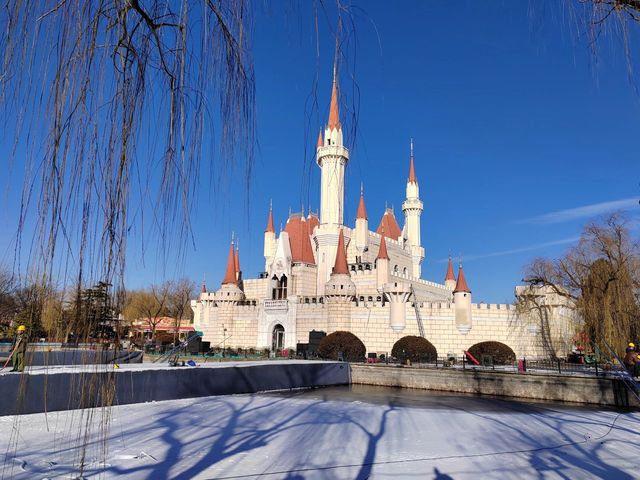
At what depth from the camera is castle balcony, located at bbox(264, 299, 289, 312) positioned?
3419cm

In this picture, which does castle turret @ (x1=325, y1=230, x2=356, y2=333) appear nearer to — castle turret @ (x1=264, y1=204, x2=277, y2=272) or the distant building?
castle turret @ (x1=264, y1=204, x2=277, y2=272)

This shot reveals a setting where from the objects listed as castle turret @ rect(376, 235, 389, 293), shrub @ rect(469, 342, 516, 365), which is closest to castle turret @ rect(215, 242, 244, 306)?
castle turret @ rect(376, 235, 389, 293)

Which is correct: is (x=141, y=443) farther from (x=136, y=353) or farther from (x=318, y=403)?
(x=136, y=353)

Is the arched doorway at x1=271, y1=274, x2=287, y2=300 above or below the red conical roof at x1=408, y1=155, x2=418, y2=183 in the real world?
below

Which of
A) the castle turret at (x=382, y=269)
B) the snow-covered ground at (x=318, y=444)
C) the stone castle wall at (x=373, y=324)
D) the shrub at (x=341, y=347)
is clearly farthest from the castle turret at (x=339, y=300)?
the snow-covered ground at (x=318, y=444)

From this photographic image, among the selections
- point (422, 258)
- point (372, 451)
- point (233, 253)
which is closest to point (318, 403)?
point (372, 451)

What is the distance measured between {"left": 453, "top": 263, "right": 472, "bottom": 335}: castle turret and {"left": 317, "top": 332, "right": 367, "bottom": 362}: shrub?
20.0ft

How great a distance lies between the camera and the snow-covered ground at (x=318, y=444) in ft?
20.1

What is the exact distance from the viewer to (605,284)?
20.8 m

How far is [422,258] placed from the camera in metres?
43.8

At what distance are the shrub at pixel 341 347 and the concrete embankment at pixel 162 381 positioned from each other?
4.43 metres

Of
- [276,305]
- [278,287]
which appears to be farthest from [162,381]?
[278,287]

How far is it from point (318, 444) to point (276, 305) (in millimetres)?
26924

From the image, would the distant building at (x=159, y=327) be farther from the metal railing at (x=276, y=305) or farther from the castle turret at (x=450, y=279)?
the castle turret at (x=450, y=279)
